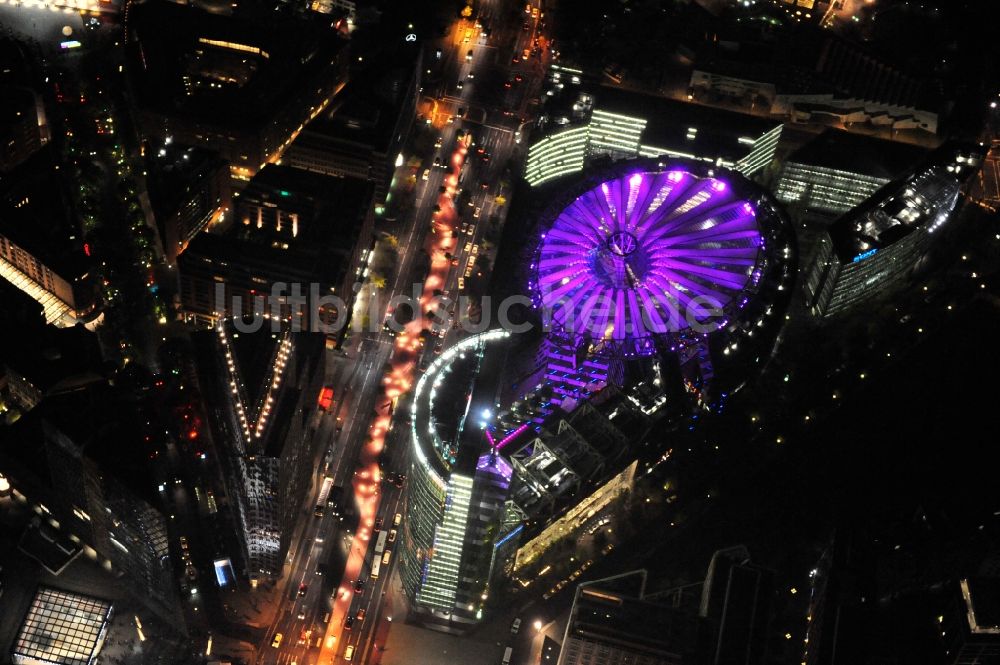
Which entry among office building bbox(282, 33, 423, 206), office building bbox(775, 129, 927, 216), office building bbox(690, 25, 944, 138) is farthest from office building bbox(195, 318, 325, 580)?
office building bbox(690, 25, 944, 138)

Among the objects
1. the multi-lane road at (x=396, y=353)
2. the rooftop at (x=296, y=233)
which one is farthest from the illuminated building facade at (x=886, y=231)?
the rooftop at (x=296, y=233)

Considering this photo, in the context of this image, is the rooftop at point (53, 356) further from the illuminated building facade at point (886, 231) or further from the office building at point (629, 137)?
the illuminated building facade at point (886, 231)

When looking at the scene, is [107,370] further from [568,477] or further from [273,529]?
[568,477]

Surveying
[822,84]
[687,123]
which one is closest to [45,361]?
[687,123]

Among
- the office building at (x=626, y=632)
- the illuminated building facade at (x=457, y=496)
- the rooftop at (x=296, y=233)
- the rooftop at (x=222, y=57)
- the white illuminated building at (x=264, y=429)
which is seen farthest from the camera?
the rooftop at (x=222, y=57)

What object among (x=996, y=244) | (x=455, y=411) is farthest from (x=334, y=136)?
(x=996, y=244)
